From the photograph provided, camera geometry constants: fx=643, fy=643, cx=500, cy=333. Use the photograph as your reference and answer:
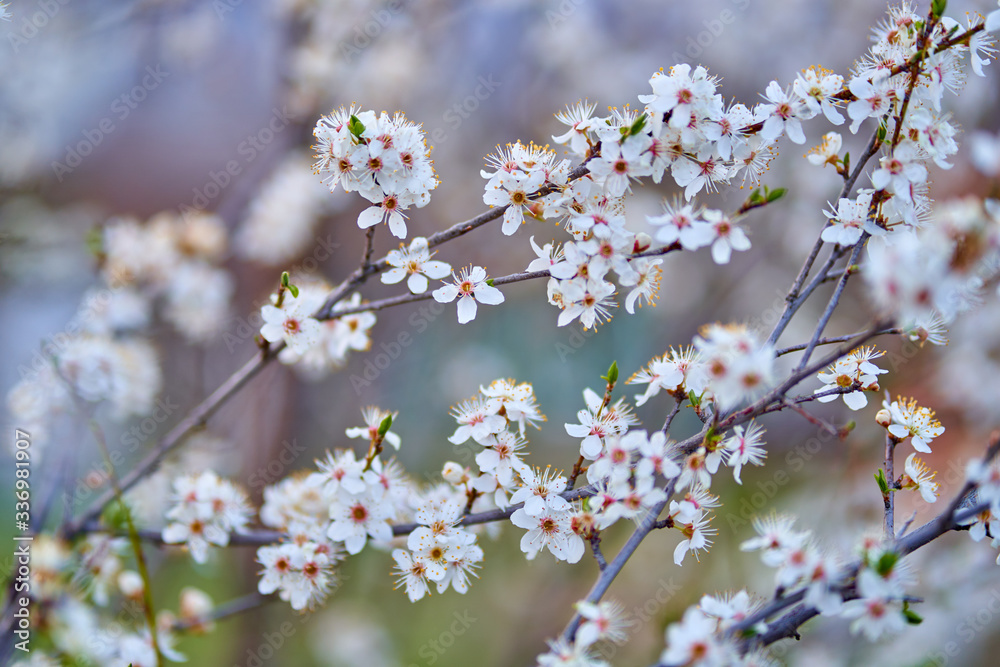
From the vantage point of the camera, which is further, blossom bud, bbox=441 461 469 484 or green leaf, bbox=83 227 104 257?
green leaf, bbox=83 227 104 257

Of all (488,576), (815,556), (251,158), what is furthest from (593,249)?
(251,158)

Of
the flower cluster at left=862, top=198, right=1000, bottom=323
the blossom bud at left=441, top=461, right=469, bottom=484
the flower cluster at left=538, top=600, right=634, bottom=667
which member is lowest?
the flower cluster at left=538, top=600, right=634, bottom=667

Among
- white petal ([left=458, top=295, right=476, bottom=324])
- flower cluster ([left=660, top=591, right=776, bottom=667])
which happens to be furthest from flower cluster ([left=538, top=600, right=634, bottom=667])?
white petal ([left=458, top=295, right=476, bottom=324])

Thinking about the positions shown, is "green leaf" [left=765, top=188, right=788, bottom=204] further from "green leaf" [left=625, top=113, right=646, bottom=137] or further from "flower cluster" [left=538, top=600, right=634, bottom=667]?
"flower cluster" [left=538, top=600, right=634, bottom=667]

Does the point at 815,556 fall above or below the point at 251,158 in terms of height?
below

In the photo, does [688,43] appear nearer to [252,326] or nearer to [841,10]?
[841,10]

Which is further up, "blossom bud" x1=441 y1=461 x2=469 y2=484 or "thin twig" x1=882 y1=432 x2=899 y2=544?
"blossom bud" x1=441 y1=461 x2=469 y2=484
